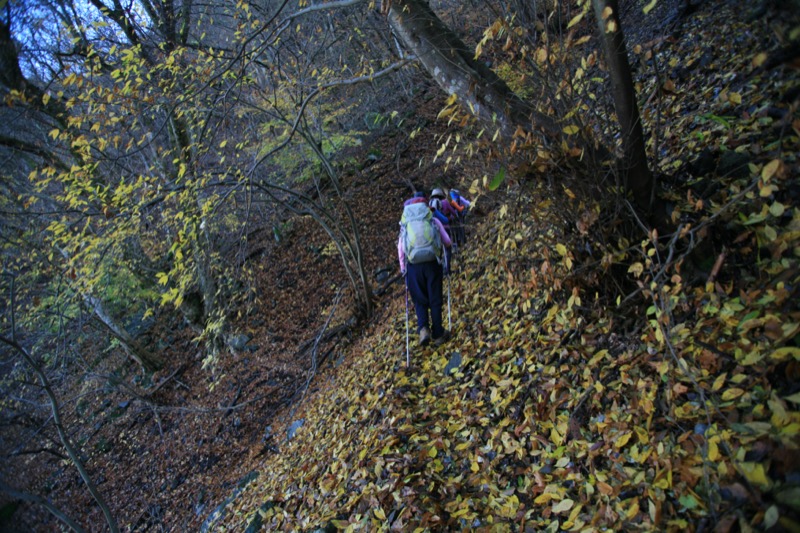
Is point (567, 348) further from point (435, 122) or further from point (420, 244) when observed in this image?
point (435, 122)

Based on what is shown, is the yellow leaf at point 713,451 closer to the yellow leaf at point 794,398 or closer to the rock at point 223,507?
the yellow leaf at point 794,398

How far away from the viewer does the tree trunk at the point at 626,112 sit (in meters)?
2.81

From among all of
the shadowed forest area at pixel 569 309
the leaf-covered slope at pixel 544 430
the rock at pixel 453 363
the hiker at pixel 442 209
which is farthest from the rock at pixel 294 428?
the hiker at pixel 442 209

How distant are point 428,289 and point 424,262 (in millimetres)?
395

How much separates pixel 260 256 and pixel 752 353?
13.4 metres

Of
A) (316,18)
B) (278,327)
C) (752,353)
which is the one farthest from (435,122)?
(752,353)

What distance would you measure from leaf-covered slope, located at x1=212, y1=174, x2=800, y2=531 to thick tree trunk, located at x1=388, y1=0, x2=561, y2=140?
637mm

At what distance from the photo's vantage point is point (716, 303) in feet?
8.92

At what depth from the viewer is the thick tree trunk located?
3.33m

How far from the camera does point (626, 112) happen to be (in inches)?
119

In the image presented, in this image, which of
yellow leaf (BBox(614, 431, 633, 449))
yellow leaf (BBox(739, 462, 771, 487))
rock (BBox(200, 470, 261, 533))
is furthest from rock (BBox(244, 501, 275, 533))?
yellow leaf (BBox(739, 462, 771, 487))

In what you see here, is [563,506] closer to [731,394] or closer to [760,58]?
[731,394]

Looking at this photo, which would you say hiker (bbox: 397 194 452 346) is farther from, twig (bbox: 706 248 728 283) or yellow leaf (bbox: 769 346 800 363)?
yellow leaf (bbox: 769 346 800 363)

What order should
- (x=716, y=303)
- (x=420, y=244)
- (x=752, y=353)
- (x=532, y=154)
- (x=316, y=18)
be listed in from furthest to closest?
(x=316, y=18) < (x=420, y=244) < (x=532, y=154) < (x=716, y=303) < (x=752, y=353)
